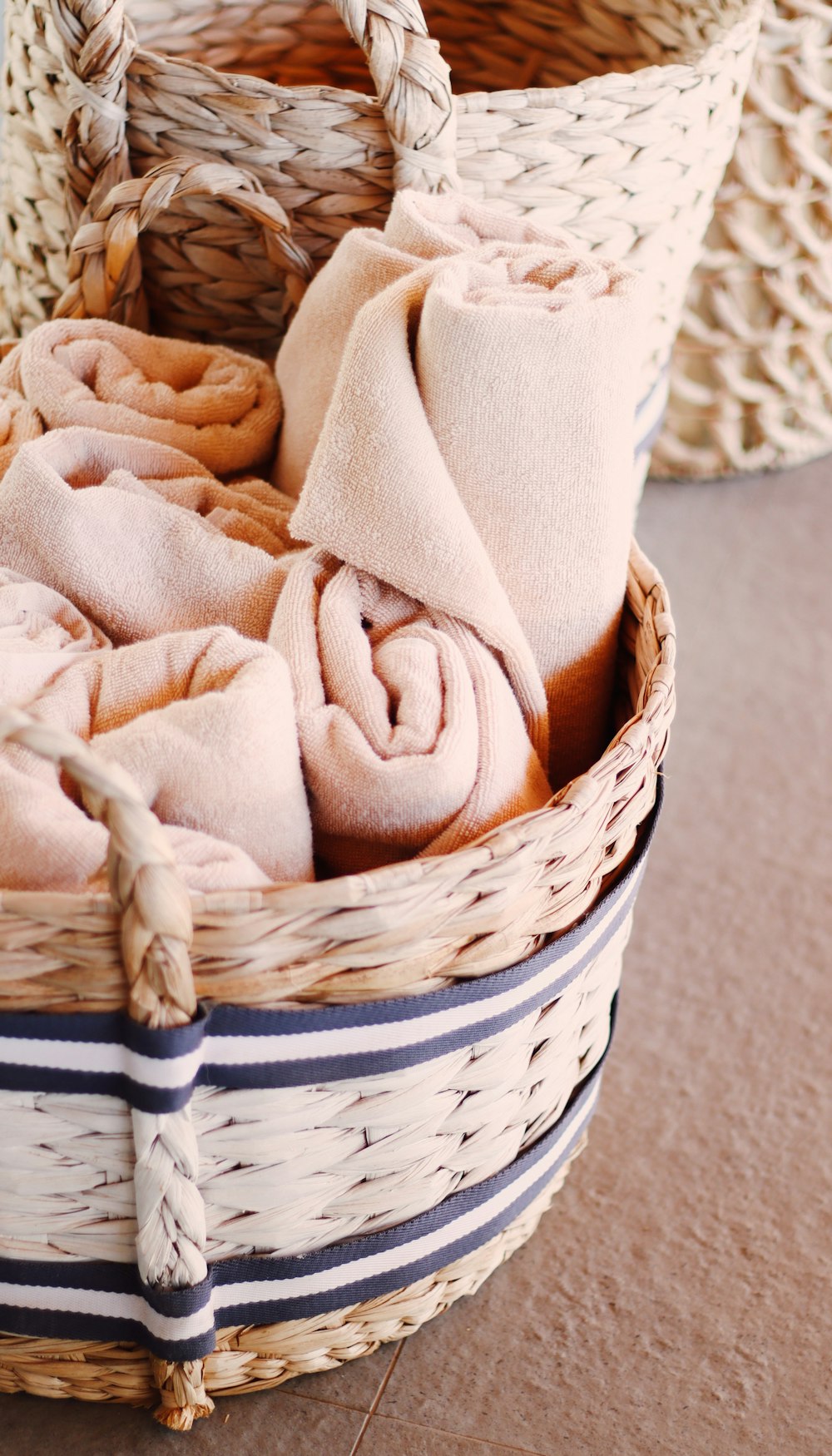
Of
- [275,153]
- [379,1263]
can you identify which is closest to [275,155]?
[275,153]

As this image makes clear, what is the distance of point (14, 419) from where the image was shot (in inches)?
27.6

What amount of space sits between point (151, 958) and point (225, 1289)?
182mm

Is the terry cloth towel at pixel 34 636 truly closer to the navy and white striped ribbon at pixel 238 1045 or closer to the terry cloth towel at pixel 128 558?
the terry cloth towel at pixel 128 558

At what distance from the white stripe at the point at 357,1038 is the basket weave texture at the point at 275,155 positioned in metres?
0.46

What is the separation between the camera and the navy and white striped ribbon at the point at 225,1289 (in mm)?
506

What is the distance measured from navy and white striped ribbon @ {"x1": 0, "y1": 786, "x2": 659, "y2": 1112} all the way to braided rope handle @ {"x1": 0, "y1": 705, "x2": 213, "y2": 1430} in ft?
0.04

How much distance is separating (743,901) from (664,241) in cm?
47

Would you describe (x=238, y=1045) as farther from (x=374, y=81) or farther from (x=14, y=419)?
(x=374, y=81)

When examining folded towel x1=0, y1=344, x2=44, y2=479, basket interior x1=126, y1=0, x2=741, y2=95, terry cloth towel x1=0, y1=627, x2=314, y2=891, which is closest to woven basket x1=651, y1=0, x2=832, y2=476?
basket interior x1=126, y1=0, x2=741, y2=95

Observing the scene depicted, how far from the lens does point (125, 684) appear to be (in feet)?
1.80

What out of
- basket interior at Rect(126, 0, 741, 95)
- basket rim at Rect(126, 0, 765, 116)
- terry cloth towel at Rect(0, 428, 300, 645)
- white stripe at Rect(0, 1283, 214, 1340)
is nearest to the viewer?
white stripe at Rect(0, 1283, 214, 1340)

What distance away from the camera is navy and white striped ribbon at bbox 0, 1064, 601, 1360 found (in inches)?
19.9

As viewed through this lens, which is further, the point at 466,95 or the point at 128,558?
the point at 466,95

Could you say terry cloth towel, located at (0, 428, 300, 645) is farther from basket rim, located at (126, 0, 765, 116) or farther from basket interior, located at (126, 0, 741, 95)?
basket interior, located at (126, 0, 741, 95)
